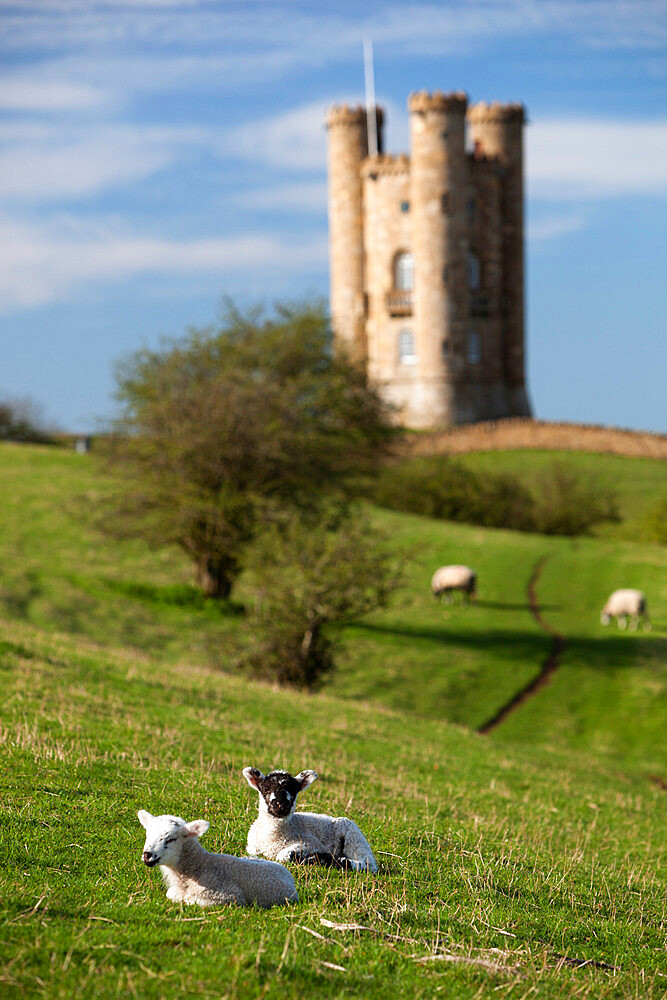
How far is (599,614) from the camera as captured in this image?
4191 centimetres

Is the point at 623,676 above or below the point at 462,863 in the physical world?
below

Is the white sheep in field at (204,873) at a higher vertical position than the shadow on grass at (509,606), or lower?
higher

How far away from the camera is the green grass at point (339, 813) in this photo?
5973 mm

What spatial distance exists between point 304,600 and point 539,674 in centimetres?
1033

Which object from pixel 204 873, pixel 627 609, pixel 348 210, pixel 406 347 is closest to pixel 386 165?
pixel 348 210

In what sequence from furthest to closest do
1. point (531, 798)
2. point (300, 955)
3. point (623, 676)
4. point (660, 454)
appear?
point (660, 454), point (623, 676), point (531, 798), point (300, 955)

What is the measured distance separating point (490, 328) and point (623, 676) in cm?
7355

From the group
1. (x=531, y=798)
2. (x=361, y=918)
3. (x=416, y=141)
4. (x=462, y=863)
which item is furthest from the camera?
(x=416, y=141)

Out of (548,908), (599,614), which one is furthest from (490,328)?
(548,908)

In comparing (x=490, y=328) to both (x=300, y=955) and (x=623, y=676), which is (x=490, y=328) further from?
(x=300, y=955)

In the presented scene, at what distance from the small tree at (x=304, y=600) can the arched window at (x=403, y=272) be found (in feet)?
242

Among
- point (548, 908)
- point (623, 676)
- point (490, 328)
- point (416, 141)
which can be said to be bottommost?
point (623, 676)

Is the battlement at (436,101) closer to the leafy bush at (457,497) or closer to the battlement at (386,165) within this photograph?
the battlement at (386,165)

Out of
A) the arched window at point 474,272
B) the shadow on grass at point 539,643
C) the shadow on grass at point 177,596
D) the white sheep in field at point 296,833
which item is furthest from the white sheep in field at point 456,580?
the arched window at point 474,272
